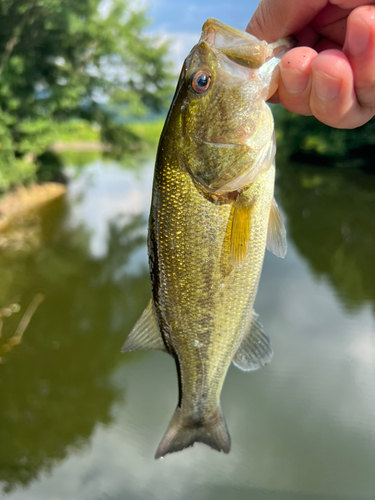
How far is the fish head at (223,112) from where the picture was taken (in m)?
1.60

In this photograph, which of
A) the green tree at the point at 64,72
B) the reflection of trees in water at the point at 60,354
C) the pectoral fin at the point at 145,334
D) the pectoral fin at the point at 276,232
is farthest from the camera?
the green tree at the point at 64,72

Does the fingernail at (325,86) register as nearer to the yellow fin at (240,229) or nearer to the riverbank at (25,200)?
the yellow fin at (240,229)

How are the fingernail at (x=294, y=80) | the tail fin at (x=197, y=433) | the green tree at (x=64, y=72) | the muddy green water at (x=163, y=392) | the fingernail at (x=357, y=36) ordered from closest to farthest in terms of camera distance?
the fingernail at (x=357, y=36)
the fingernail at (x=294, y=80)
the tail fin at (x=197, y=433)
the muddy green water at (x=163, y=392)
the green tree at (x=64, y=72)

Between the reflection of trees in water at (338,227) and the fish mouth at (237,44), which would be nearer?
the fish mouth at (237,44)

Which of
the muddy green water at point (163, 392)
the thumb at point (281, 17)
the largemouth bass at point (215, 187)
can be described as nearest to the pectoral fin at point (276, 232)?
the largemouth bass at point (215, 187)

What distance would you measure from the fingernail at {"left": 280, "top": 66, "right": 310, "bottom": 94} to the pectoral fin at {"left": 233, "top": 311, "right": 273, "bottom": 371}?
1.22 metres

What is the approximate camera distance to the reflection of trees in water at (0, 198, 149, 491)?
532 cm

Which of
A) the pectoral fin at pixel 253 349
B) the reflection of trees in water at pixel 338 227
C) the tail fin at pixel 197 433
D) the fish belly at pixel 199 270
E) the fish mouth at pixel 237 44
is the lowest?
the reflection of trees in water at pixel 338 227

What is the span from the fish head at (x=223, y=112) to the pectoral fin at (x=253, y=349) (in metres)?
0.85

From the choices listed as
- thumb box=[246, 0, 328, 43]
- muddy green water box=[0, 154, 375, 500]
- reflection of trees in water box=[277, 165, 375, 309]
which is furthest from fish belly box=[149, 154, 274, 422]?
→ reflection of trees in water box=[277, 165, 375, 309]

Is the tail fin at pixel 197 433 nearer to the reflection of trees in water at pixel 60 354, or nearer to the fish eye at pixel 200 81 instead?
the fish eye at pixel 200 81

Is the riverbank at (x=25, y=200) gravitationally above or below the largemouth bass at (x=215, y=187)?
below

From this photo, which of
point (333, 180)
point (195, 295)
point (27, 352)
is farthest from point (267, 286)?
point (333, 180)

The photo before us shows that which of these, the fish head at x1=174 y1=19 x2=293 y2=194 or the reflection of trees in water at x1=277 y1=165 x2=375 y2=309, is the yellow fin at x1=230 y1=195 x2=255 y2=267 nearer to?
the fish head at x1=174 y1=19 x2=293 y2=194
